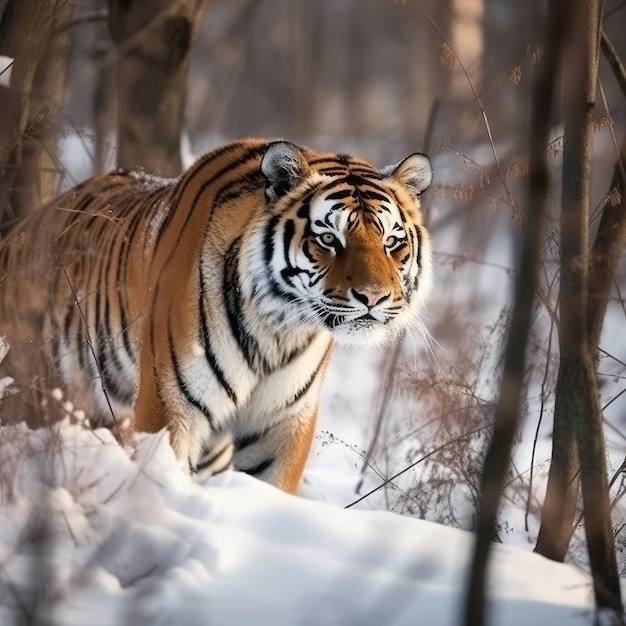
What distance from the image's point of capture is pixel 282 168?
11.8 ft

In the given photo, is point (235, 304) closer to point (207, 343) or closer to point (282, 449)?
point (207, 343)

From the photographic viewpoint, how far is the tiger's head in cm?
341

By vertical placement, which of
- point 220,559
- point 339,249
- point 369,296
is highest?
point 339,249

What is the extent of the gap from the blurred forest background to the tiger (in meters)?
0.38

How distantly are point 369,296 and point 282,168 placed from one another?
0.56 meters

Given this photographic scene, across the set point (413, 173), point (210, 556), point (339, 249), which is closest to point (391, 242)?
point (339, 249)

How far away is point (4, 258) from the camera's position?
4.31 metres

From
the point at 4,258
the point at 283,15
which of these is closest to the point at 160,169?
the point at 4,258

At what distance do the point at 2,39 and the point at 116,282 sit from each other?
0.97 m

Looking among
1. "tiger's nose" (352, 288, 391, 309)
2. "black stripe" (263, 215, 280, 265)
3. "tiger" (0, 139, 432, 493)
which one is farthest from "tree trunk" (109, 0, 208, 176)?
"tiger's nose" (352, 288, 391, 309)

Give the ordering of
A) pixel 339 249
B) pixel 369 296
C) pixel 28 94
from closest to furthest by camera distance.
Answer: pixel 369 296
pixel 339 249
pixel 28 94

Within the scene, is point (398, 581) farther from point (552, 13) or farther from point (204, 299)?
point (204, 299)

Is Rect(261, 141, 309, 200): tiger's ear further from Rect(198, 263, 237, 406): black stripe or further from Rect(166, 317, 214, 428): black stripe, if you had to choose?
Rect(166, 317, 214, 428): black stripe

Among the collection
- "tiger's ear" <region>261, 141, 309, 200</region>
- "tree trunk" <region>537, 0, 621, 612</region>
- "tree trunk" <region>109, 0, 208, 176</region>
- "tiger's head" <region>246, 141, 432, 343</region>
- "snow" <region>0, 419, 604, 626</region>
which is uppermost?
"tree trunk" <region>109, 0, 208, 176</region>
